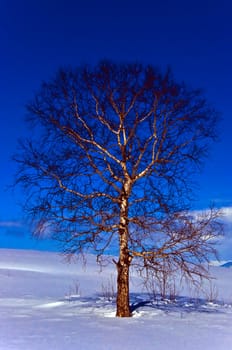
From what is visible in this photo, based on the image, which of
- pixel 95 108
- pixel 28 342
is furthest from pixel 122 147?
pixel 28 342

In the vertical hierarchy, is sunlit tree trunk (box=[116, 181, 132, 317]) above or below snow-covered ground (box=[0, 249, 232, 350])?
above

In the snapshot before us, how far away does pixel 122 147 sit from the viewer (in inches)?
438

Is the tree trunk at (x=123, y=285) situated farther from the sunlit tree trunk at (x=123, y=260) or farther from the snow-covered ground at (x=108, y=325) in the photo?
the snow-covered ground at (x=108, y=325)

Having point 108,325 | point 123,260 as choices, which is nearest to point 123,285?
point 123,260

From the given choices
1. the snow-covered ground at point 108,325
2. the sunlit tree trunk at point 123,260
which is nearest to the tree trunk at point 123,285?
the sunlit tree trunk at point 123,260

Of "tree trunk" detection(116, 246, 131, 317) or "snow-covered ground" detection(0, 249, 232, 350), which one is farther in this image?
"tree trunk" detection(116, 246, 131, 317)

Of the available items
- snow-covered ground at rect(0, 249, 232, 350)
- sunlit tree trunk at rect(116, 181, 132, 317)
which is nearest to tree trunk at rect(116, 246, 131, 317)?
sunlit tree trunk at rect(116, 181, 132, 317)

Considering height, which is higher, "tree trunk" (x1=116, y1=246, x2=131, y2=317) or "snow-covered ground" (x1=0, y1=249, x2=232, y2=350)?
"tree trunk" (x1=116, y1=246, x2=131, y2=317)

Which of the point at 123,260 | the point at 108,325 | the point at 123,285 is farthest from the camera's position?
the point at 123,285

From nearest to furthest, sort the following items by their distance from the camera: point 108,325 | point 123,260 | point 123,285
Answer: point 108,325 → point 123,260 → point 123,285

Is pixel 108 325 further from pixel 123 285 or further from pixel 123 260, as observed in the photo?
pixel 123 260

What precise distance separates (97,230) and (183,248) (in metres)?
1.97

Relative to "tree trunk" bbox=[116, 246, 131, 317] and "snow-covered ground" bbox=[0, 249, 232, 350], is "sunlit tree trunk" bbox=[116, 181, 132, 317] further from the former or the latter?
"snow-covered ground" bbox=[0, 249, 232, 350]

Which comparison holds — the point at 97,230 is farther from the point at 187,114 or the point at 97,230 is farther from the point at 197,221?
the point at 187,114
